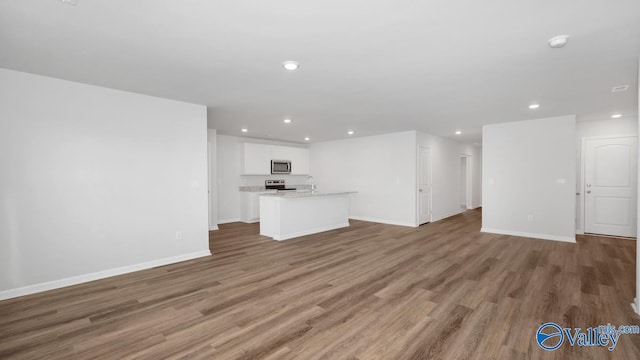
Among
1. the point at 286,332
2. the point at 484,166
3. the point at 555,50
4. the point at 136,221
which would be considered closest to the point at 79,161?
the point at 136,221

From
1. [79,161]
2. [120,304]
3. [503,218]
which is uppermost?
[79,161]

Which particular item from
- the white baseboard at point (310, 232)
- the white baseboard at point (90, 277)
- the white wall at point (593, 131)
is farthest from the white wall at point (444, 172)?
the white baseboard at point (90, 277)

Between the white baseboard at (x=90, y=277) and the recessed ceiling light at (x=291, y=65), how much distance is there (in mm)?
3201

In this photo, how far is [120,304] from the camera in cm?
285

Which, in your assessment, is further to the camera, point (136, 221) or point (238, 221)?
point (238, 221)

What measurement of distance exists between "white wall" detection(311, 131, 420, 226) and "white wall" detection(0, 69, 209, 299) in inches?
186

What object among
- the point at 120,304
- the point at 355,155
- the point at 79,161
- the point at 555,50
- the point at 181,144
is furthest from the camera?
the point at 355,155

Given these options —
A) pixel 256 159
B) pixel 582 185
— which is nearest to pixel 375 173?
pixel 256 159

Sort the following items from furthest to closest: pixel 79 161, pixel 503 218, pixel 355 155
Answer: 1. pixel 355 155
2. pixel 503 218
3. pixel 79 161

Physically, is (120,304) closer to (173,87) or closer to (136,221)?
(136,221)

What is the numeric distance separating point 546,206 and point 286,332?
5824mm

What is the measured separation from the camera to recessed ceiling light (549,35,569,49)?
227 cm

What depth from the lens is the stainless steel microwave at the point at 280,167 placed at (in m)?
8.35

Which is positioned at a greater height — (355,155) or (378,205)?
(355,155)
